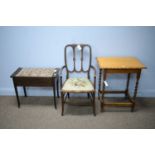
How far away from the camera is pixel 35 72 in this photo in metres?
2.40

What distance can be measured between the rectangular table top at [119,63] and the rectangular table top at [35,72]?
707mm


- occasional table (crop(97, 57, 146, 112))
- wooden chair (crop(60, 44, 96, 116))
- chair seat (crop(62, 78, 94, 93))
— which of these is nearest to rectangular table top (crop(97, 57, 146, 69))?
occasional table (crop(97, 57, 146, 112))

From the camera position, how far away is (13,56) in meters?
2.60

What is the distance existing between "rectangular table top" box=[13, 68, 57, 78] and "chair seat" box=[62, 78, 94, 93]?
0.27 metres

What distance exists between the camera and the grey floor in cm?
220

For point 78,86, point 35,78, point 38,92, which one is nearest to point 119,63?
point 78,86

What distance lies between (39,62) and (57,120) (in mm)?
943

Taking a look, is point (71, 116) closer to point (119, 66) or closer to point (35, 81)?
point (35, 81)

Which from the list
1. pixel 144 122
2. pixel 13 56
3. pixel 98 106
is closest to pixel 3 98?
pixel 13 56

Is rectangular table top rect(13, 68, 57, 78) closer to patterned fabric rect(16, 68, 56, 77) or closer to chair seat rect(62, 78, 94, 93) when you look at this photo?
patterned fabric rect(16, 68, 56, 77)

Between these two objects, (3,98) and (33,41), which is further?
(3,98)

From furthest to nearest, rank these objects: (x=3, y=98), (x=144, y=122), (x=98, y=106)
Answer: (x=3, y=98) → (x=98, y=106) → (x=144, y=122)

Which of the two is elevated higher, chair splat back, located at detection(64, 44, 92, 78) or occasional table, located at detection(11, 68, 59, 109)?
chair splat back, located at detection(64, 44, 92, 78)

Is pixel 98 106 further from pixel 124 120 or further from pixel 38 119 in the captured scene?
pixel 38 119
